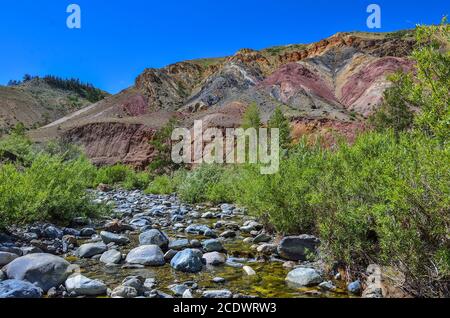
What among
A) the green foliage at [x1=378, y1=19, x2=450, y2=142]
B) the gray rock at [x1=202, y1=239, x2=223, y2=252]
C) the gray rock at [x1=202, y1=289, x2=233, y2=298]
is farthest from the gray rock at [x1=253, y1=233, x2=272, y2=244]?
the green foliage at [x1=378, y1=19, x2=450, y2=142]

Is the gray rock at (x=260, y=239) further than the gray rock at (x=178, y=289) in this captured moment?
Yes

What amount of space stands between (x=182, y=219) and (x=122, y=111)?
2419 inches

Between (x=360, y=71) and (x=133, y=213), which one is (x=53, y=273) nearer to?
(x=133, y=213)

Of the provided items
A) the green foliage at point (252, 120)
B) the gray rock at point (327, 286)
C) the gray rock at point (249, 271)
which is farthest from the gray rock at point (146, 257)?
the green foliage at point (252, 120)

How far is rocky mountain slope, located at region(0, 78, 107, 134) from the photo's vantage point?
9029cm

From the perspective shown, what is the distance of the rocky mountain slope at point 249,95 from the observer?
54.0 meters

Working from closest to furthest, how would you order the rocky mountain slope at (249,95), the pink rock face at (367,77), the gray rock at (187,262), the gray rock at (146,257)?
the gray rock at (187,262), the gray rock at (146,257), the rocky mountain slope at (249,95), the pink rock face at (367,77)

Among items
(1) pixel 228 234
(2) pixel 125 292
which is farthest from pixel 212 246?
(2) pixel 125 292

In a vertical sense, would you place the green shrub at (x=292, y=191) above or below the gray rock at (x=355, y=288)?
above

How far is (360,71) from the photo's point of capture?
68188 millimetres

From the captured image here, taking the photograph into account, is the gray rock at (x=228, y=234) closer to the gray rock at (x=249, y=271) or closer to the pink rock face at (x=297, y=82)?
the gray rock at (x=249, y=271)

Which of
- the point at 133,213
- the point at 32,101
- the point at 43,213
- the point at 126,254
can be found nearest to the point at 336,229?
the point at 126,254

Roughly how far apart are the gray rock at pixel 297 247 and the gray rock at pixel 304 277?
1042 millimetres

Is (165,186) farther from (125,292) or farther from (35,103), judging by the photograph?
(35,103)
